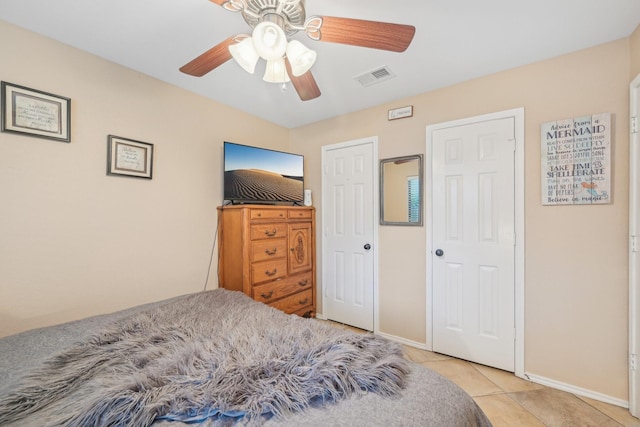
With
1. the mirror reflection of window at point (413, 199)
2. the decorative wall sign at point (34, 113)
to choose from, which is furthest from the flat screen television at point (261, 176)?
the mirror reflection of window at point (413, 199)

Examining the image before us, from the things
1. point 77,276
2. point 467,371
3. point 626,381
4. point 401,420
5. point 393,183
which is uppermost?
point 393,183

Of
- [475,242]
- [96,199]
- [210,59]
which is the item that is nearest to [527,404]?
[475,242]

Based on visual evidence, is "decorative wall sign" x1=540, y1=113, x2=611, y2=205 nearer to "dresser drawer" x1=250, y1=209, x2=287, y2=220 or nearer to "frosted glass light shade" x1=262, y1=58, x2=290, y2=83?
"frosted glass light shade" x1=262, y1=58, x2=290, y2=83

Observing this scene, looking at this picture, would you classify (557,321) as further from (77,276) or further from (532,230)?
(77,276)

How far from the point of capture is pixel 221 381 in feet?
2.71

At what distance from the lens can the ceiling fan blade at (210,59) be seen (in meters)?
1.28

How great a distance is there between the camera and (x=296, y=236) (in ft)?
9.20

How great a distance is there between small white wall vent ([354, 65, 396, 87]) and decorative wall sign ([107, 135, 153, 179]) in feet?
6.06

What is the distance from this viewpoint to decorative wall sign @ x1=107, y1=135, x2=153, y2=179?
1862 mm

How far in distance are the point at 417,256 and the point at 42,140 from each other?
295 centimetres

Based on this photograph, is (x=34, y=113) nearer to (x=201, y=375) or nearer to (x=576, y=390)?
(x=201, y=375)

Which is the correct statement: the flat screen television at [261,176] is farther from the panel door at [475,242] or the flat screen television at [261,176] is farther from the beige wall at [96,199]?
the panel door at [475,242]

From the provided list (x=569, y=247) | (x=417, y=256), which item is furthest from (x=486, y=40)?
(x=417, y=256)

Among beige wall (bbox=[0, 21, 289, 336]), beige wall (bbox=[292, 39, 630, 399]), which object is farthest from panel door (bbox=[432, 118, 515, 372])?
beige wall (bbox=[0, 21, 289, 336])
